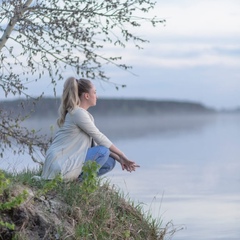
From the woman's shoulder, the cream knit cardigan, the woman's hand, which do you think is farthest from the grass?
the woman's shoulder

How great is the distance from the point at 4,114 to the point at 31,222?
11.7ft

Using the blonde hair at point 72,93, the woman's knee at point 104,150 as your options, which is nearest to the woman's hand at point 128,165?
the woman's knee at point 104,150

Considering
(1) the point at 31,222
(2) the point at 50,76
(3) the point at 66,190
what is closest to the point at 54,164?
(3) the point at 66,190

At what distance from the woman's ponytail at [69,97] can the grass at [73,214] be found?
0.85m

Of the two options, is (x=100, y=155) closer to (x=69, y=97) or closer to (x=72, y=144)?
(x=72, y=144)

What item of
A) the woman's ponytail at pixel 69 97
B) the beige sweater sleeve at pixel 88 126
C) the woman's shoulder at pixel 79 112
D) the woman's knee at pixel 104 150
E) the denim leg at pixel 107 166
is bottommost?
the denim leg at pixel 107 166

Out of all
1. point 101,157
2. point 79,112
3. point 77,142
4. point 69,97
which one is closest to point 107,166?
point 101,157

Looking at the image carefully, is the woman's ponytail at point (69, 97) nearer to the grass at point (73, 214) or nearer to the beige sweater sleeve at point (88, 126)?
the beige sweater sleeve at point (88, 126)

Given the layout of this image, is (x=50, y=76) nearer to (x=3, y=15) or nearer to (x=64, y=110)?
(x=3, y=15)

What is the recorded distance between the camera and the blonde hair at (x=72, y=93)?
9508 mm

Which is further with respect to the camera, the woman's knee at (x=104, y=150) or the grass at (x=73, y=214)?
the woman's knee at (x=104, y=150)

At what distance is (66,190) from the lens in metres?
9.05

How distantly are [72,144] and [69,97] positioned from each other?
54 cm

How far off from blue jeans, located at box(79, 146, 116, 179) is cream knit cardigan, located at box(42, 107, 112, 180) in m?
0.05
